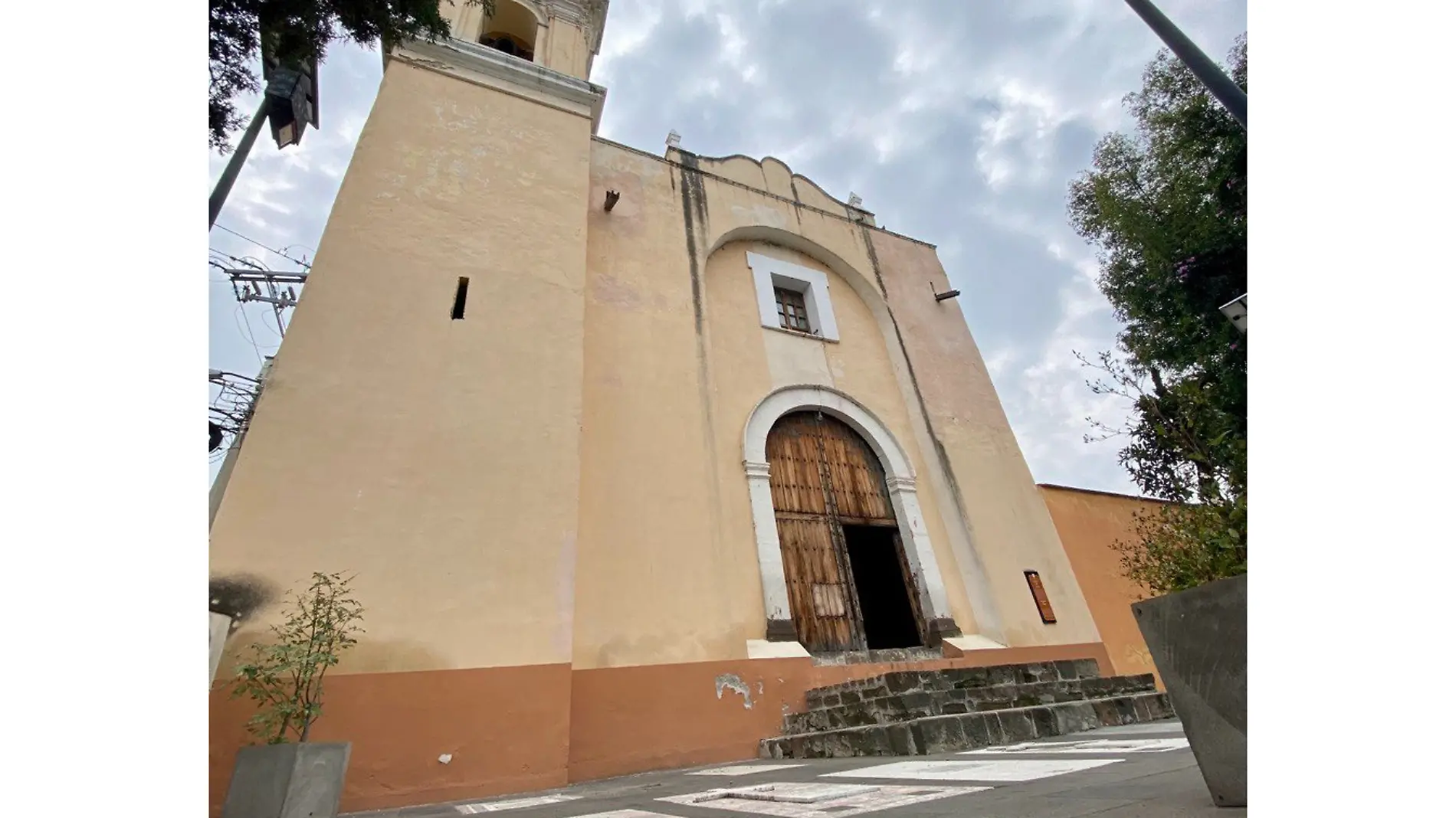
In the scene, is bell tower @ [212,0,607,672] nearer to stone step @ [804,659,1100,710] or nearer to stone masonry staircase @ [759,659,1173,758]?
stone masonry staircase @ [759,659,1173,758]

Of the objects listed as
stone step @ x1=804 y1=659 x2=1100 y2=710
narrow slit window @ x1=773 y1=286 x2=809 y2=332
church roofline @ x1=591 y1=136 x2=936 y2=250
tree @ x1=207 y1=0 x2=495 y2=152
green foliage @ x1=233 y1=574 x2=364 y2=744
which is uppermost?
church roofline @ x1=591 y1=136 x2=936 y2=250

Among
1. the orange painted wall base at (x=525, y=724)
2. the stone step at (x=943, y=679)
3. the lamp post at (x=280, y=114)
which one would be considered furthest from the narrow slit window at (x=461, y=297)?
the stone step at (x=943, y=679)

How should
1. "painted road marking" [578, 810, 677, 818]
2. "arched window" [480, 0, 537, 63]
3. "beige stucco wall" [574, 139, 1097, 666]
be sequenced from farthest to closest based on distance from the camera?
1. "arched window" [480, 0, 537, 63]
2. "beige stucco wall" [574, 139, 1097, 666]
3. "painted road marking" [578, 810, 677, 818]

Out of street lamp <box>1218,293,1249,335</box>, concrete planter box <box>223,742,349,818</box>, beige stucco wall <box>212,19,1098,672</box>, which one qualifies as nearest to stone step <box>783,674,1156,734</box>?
beige stucco wall <box>212,19,1098,672</box>

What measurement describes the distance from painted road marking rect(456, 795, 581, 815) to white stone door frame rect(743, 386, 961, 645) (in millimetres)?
2827

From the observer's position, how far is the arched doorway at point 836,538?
6863 millimetres

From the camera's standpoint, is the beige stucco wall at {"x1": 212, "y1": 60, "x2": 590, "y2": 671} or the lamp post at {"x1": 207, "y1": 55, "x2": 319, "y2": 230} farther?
the beige stucco wall at {"x1": 212, "y1": 60, "x2": 590, "y2": 671}

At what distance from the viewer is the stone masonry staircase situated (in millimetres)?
3955

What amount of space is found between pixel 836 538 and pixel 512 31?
8.93 meters

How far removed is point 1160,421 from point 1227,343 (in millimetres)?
7265

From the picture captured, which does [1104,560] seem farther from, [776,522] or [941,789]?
[941,789]

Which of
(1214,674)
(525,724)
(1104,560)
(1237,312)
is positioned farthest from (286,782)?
(1104,560)

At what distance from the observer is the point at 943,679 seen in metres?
5.45

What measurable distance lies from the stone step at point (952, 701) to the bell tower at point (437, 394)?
2120 mm
